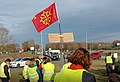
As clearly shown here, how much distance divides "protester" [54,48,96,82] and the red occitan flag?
35.4ft

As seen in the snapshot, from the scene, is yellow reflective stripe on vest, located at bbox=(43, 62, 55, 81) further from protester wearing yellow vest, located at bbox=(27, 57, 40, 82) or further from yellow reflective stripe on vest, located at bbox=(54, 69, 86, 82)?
yellow reflective stripe on vest, located at bbox=(54, 69, 86, 82)

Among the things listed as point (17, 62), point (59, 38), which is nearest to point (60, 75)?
point (59, 38)

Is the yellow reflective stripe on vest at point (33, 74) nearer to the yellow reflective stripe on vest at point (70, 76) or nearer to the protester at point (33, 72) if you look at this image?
the protester at point (33, 72)

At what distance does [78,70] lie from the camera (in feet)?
12.7

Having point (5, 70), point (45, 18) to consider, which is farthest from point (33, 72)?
point (45, 18)

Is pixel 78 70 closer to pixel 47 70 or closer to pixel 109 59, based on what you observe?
pixel 47 70

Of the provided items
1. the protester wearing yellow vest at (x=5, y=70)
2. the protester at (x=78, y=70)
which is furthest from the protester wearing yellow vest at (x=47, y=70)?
the protester at (x=78, y=70)

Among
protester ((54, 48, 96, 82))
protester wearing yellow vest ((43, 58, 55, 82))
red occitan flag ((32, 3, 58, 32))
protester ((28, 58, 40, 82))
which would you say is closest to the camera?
protester ((54, 48, 96, 82))

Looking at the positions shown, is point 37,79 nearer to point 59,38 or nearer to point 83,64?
point 59,38

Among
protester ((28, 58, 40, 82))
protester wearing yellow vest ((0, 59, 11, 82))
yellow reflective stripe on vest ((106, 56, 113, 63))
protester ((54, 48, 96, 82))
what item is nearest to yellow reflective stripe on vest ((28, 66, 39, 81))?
protester ((28, 58, 40, 82))

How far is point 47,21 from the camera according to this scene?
15086 mm

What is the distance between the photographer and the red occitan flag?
14902 millimetres

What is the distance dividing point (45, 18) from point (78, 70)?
1150 centimetres

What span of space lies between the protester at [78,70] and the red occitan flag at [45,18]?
425 inches
